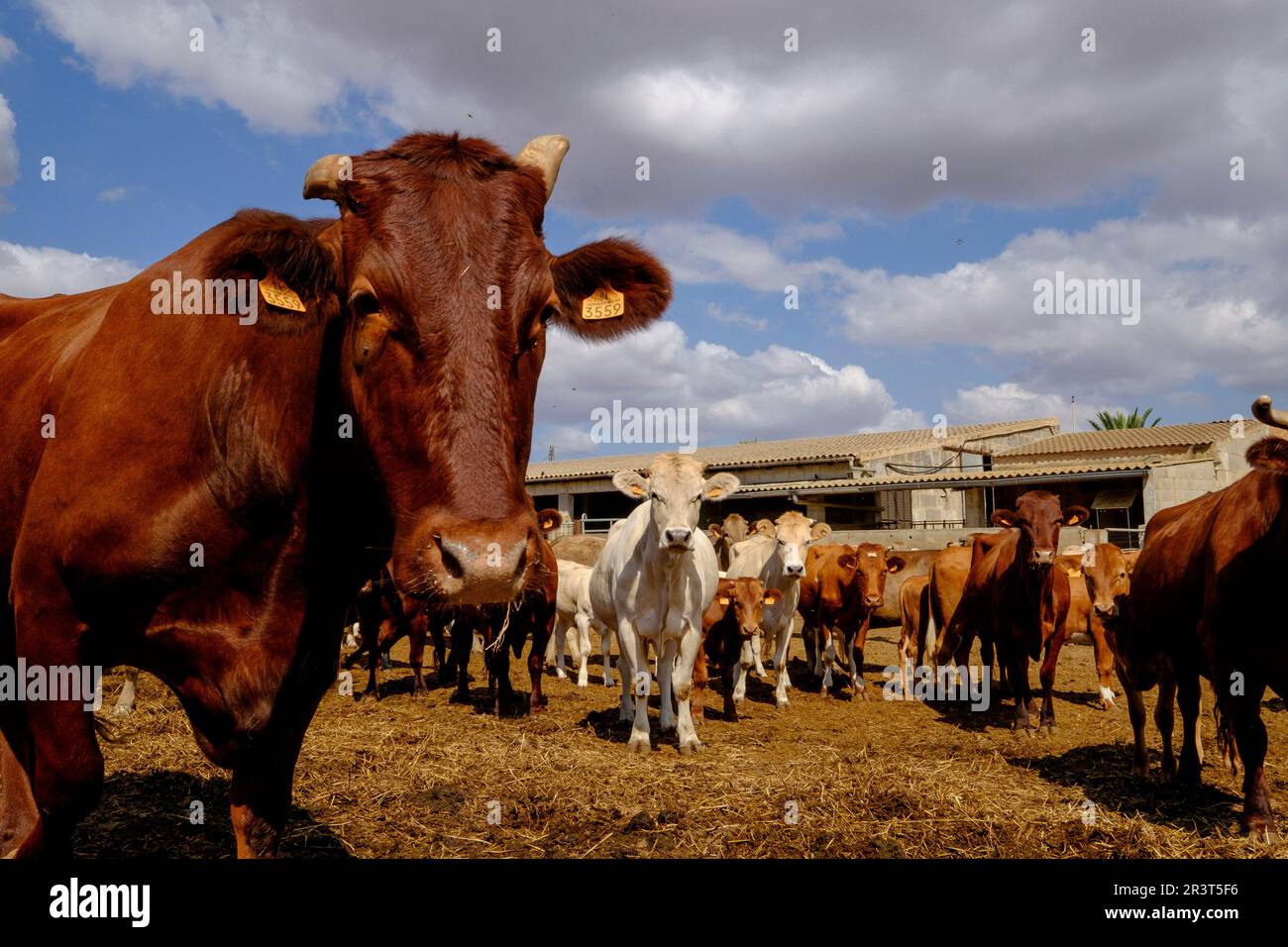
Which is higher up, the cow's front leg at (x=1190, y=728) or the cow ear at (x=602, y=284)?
the cow ear at (x=602, y=284)

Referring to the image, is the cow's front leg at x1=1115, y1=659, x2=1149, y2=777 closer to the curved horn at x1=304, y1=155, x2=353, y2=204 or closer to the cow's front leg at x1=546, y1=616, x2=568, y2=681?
the curved horn at x1=304, y1=155, x2=353, y2=204

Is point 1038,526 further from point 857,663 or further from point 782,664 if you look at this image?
point 857,663

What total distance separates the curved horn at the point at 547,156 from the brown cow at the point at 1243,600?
4.21 m

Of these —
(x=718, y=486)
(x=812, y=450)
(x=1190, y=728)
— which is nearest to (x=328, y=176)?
(x=718, y=486)

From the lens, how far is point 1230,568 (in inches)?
219

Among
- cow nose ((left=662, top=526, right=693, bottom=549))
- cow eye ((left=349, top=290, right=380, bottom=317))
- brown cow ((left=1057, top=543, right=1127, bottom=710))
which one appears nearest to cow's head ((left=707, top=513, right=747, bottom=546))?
brown cow ((left=1057, top=543, right=1127, bottom=710))

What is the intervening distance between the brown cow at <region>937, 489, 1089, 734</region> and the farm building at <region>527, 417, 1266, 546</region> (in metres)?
11.6

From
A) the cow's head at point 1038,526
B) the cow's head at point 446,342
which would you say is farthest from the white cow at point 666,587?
the cow's head at point 446,342

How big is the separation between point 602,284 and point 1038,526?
7506 mm

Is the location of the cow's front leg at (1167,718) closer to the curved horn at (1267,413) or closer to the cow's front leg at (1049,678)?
the cow's front leg at (1049,678)

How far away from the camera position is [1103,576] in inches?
380

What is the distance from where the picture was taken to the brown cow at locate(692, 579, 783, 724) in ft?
31.8

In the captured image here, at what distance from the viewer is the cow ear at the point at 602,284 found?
301 centimetres
